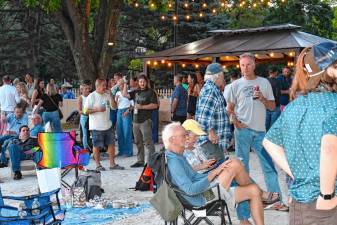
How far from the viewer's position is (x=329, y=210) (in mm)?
3000

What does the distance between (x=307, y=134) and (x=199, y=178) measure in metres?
2.69

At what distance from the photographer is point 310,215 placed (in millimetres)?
3064

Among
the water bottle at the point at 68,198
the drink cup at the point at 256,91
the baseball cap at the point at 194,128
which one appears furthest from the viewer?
the water bottle at the point at 68,198

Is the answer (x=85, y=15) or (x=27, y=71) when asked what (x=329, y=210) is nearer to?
(x=85, y=15)

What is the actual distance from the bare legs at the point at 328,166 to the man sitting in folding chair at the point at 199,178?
8.01ft

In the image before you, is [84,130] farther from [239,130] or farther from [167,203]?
[167,203]

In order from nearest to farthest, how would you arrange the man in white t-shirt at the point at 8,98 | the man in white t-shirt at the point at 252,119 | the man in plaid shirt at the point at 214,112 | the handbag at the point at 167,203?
the handbag at the point at 167,203, the man in plaid shirt at the point at 214,112, the man in white t-shirt at the point at 252,119, the man in white t-shirt at the point at 8,98

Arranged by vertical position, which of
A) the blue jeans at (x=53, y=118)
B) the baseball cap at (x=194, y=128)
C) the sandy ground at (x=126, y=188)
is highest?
the baseball cap at (x=194, y=128)

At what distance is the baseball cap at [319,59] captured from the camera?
3.05 m

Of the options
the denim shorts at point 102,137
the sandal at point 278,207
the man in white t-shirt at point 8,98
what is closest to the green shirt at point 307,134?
the sandal at point 278,207

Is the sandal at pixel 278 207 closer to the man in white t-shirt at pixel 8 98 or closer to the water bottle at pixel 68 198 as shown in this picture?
the water bottle at pixel 68 198

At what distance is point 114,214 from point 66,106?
1714 centimetres

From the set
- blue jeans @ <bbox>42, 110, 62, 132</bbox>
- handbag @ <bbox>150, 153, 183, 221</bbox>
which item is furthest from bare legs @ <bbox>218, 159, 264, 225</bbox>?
blue jeans @ <bbox>42, 110, 62, 132</bbox>

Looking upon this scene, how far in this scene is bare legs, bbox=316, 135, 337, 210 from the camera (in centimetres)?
292
